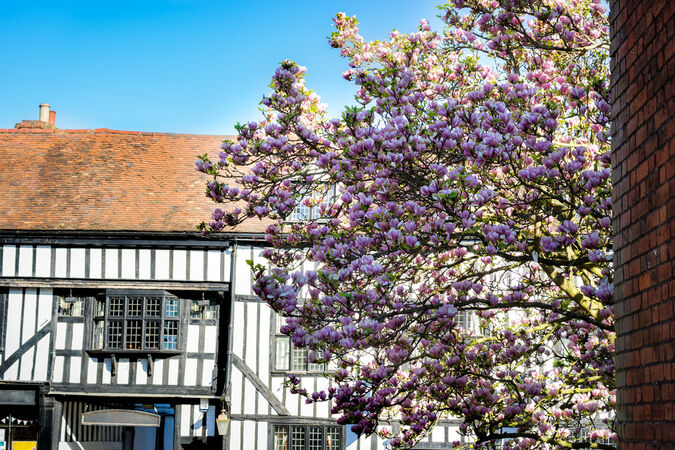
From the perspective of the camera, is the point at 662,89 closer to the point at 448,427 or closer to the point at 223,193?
the point at 223,193

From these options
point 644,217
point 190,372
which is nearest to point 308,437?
point 190,372

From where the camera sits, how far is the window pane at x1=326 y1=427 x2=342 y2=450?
59.2 ft

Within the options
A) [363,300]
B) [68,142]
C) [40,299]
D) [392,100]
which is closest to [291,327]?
[363,300]

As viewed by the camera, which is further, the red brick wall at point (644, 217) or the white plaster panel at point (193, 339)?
the white plaster panel at point (193, 339)

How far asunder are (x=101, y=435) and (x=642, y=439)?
20.5 metres

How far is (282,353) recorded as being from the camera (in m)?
18.5

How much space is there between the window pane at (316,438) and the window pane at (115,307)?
193 inches

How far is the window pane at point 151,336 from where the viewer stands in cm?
1847

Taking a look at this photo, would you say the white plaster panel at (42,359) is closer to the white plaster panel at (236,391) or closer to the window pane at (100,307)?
the window pane at (100,307)

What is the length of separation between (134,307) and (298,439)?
4.67 metres

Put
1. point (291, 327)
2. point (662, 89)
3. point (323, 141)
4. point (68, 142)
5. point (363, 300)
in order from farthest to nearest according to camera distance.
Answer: point (68, 142), point (323, 141), point (291, 327), point (363, 300), point (662, 89)

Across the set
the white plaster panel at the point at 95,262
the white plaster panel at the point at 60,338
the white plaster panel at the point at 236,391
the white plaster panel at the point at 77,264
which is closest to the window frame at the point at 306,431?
the white plaster panel at the point at 236,391

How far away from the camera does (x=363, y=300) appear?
24.0ft

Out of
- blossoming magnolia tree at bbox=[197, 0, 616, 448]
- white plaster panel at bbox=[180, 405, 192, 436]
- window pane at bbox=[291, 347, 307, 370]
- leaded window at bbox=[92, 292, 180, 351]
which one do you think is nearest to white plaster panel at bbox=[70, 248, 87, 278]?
leaded window at bbox=[92, 292, 180, 351]
